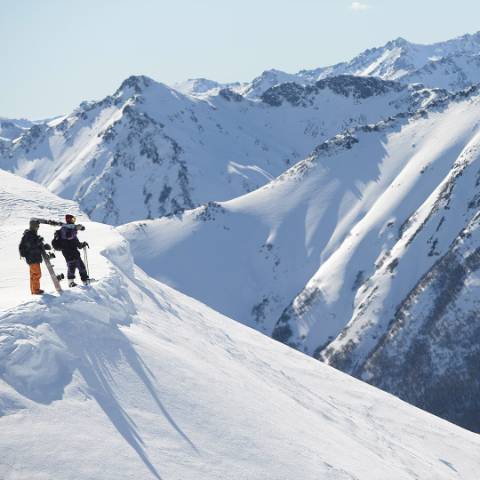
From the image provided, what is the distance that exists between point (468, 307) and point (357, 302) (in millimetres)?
31627

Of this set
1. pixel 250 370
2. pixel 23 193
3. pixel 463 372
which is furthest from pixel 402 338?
pixel 250 370

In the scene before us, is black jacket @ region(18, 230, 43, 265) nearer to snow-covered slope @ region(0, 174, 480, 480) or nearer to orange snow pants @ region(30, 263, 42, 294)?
orange snow pants @ region(30, 263, 42, 294)

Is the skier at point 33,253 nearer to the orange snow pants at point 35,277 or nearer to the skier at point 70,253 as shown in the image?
the orange snow pants at point 35,277

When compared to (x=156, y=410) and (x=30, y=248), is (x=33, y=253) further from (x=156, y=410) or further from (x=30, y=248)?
(x=156, y=410)

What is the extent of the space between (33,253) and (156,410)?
692 centimetres

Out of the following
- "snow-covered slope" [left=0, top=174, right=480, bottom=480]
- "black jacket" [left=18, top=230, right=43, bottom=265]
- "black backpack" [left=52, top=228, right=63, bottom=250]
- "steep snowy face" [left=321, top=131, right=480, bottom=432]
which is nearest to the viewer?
"snow-covered slope" [left=0, top=174, right=480, bottom=480]

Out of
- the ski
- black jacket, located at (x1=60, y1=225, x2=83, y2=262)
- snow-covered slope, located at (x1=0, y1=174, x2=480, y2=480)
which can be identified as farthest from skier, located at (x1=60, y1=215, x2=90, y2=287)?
the ski

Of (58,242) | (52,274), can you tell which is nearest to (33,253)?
(52,274)

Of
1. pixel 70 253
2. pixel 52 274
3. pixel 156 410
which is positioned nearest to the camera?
pixel 156 410

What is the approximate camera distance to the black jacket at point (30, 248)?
72.2ft

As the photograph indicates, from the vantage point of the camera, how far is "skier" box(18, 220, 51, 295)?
71.3 ft

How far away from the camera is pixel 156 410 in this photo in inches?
722

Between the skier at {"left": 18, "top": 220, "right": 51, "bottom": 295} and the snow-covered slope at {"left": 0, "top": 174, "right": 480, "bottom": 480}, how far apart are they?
2.99ft

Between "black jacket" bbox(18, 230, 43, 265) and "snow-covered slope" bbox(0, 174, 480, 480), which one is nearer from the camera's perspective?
"snow-covered slope" bbox(0, 174, 480, 480)
